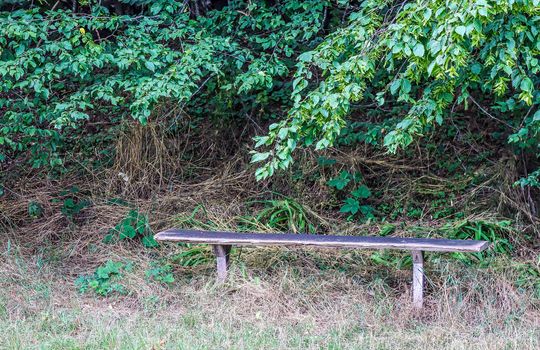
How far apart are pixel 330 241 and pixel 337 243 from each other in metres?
0.07

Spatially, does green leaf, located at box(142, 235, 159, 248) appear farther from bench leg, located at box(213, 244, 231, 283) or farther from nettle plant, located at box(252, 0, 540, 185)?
nettle plant, located at box(252, 0, 540, 185)

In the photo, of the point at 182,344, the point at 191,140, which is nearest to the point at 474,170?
the point at 191,140

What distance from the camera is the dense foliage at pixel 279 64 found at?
181 inches

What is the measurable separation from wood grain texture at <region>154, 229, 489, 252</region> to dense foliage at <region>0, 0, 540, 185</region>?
0.74 m

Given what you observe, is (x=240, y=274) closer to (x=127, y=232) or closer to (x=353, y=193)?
(x=127, y=232)

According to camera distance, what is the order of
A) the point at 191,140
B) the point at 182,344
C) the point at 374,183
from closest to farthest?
the point at 182,344 < the point at 374,183 < the point at 191,140

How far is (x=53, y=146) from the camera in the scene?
702 cm

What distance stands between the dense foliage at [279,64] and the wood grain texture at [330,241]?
29.3 inches

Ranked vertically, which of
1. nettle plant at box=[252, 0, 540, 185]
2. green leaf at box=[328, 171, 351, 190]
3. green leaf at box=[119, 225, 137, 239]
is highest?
nettle plant at box=[252, 0, 540, 185]

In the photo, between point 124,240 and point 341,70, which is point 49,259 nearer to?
point 124,240

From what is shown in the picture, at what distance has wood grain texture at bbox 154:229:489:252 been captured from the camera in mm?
5383

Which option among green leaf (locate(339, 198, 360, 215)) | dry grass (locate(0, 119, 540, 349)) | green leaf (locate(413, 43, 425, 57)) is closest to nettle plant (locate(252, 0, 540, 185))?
green leaf (locate(413, 43, 425, 57))

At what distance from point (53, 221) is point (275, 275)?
2795 millimetres

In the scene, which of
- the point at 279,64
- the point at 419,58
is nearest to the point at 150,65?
the point at 279,64
